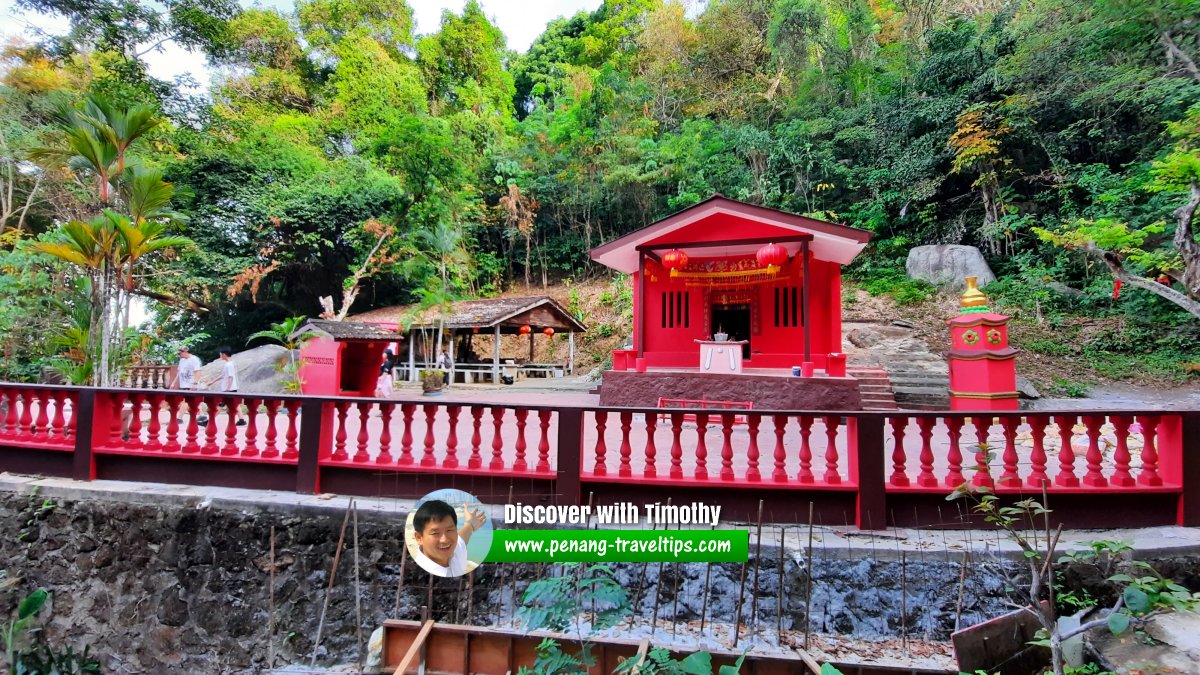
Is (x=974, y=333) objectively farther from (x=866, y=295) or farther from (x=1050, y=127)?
(x=1050, y=127)

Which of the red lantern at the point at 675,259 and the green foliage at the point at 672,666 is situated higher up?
the red lantern at the point at 675,259

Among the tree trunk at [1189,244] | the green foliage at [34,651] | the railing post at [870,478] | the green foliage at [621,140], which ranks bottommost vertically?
the green foliage at [34,651]

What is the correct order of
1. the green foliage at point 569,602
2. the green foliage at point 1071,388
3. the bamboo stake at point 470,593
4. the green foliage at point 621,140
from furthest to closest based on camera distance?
the green foliage at point 621,140 < the green foliage at point 1071,388 < the bamboo stake at point 470,593 < the green foliage at point 569,602

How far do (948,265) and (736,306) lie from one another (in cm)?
1023

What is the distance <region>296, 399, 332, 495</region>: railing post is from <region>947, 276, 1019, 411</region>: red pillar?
10.2 meters

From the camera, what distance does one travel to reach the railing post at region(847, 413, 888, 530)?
340cm

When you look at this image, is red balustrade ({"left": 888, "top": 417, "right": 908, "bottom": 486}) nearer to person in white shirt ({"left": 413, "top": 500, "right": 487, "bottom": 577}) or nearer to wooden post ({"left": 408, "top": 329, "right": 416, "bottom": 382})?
person in white shirt ({"left": 413, "top": 500, "right": 487, "bottom": 577})

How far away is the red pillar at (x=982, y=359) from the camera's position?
29.8 ft

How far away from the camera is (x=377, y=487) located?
152 inches

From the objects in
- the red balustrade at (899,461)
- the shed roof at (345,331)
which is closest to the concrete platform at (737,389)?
the red balustrade at (899,461)

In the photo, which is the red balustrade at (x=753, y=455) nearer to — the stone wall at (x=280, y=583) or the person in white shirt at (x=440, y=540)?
the stone wall at (x=280, y=583)

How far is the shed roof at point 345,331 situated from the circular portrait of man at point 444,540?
7.29 metres

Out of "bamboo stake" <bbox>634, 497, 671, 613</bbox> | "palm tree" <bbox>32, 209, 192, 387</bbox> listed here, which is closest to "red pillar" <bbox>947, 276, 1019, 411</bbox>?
"bamboo stake" <bbox>634, 497, 671, 613</bbox>

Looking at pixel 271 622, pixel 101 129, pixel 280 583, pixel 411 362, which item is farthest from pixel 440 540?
pixel 411 362
